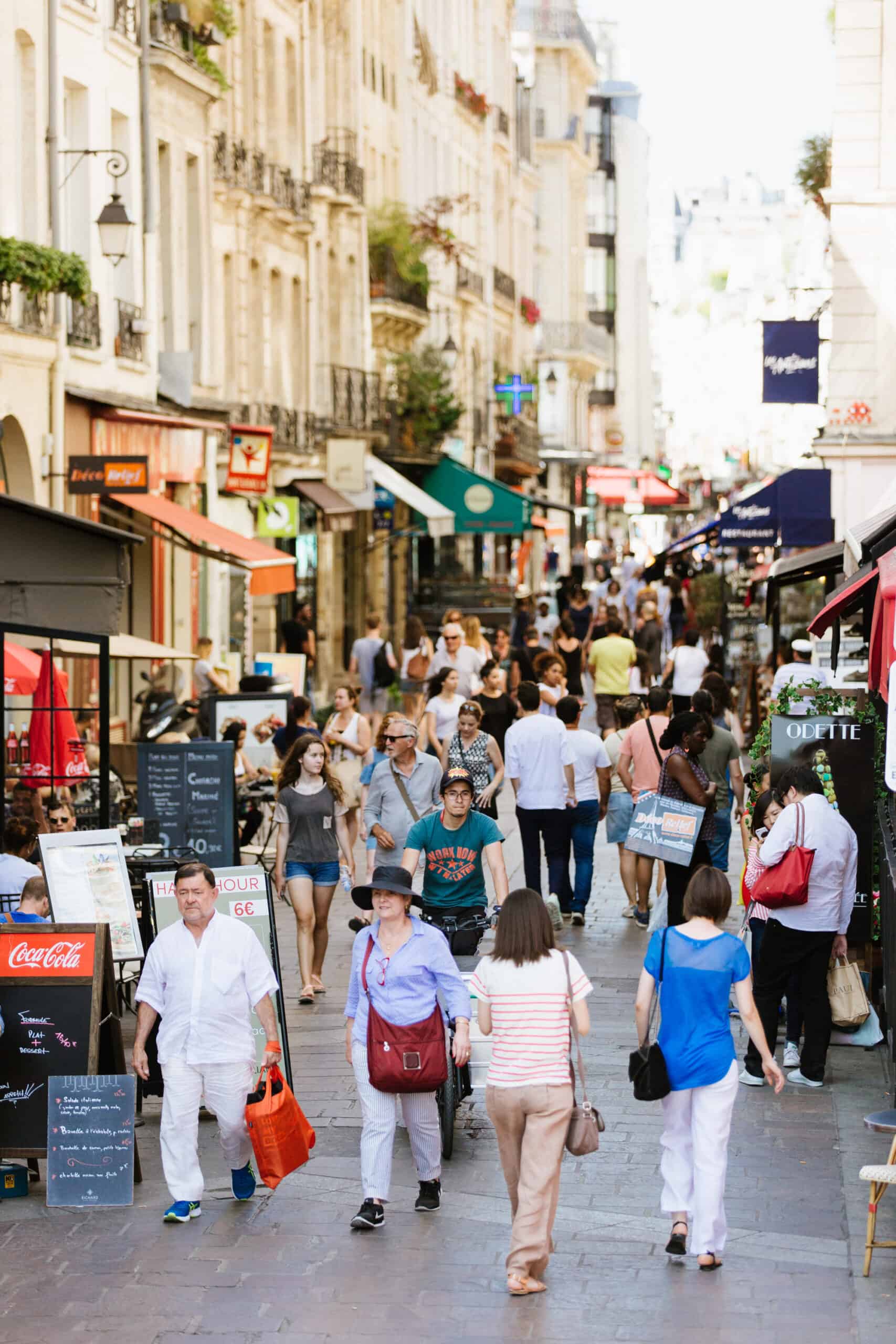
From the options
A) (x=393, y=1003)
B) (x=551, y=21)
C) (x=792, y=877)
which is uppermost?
(x=551, y=21)

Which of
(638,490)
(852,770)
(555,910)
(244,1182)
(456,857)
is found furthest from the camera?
(638,490)

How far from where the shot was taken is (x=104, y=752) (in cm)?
1323

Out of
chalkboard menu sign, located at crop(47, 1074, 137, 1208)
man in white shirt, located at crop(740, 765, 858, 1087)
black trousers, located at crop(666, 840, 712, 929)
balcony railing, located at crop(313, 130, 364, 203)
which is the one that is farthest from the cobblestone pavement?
balcony railing, located at crop(313, 130, 364, 203)

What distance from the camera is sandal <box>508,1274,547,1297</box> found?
782 cm

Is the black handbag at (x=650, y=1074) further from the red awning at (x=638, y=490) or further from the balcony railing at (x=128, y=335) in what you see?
the red awning at (x=638, y=490)

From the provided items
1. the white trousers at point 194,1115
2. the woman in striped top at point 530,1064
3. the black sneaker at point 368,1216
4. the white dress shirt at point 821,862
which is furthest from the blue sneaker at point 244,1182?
the white dress shirt at point 821,862

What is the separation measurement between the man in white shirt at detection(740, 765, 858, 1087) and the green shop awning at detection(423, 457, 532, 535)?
32.8m

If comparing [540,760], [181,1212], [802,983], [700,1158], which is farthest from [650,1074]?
[540,760]

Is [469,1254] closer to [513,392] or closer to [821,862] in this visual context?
[821,862]

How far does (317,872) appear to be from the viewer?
13.1 metres

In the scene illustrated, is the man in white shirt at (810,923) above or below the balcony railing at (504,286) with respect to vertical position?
below

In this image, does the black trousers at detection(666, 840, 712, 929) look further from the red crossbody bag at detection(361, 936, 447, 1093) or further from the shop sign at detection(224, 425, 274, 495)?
the shop sign at detection(224, 425, 274, 495)

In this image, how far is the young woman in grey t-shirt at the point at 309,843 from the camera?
1296cm

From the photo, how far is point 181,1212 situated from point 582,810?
23.7ft
